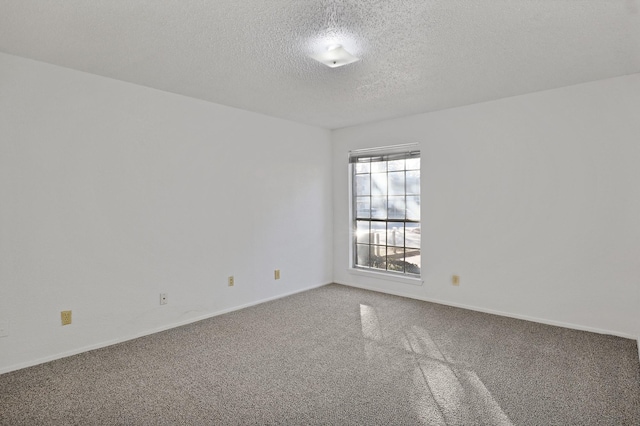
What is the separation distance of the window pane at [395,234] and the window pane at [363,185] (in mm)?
613

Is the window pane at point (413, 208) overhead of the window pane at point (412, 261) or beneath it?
overhead

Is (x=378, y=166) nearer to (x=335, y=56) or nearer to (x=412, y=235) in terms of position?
(x=412, y=235)

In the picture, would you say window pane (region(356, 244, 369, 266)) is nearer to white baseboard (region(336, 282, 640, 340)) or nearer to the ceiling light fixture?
white baseboard (region(336, 282, 640, 340))

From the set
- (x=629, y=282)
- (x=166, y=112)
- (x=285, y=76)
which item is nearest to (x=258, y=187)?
(x=166, y=112)

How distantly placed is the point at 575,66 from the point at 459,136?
1.34 m

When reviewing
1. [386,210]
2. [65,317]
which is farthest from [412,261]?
[65,317]

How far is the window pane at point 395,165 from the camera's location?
4761 millimetres

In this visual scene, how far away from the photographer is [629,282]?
125 inches

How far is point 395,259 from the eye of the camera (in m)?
4.91

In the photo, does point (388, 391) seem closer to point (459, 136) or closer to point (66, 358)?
point (66, 358)

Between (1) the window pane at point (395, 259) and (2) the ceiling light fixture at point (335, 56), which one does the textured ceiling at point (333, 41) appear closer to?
(2) the ceiling light fixture at point (335, 56)

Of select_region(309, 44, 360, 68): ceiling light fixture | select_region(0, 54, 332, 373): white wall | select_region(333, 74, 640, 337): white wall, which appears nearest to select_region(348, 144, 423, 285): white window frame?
select_region(333, 74, 640, 337): white wall

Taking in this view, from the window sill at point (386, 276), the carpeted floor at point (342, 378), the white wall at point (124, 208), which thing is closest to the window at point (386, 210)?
the window sill at point (386, 276)

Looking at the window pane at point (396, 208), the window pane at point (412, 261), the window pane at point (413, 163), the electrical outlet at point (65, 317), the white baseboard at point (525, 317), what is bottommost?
the white baseboard at point (525, 317)
